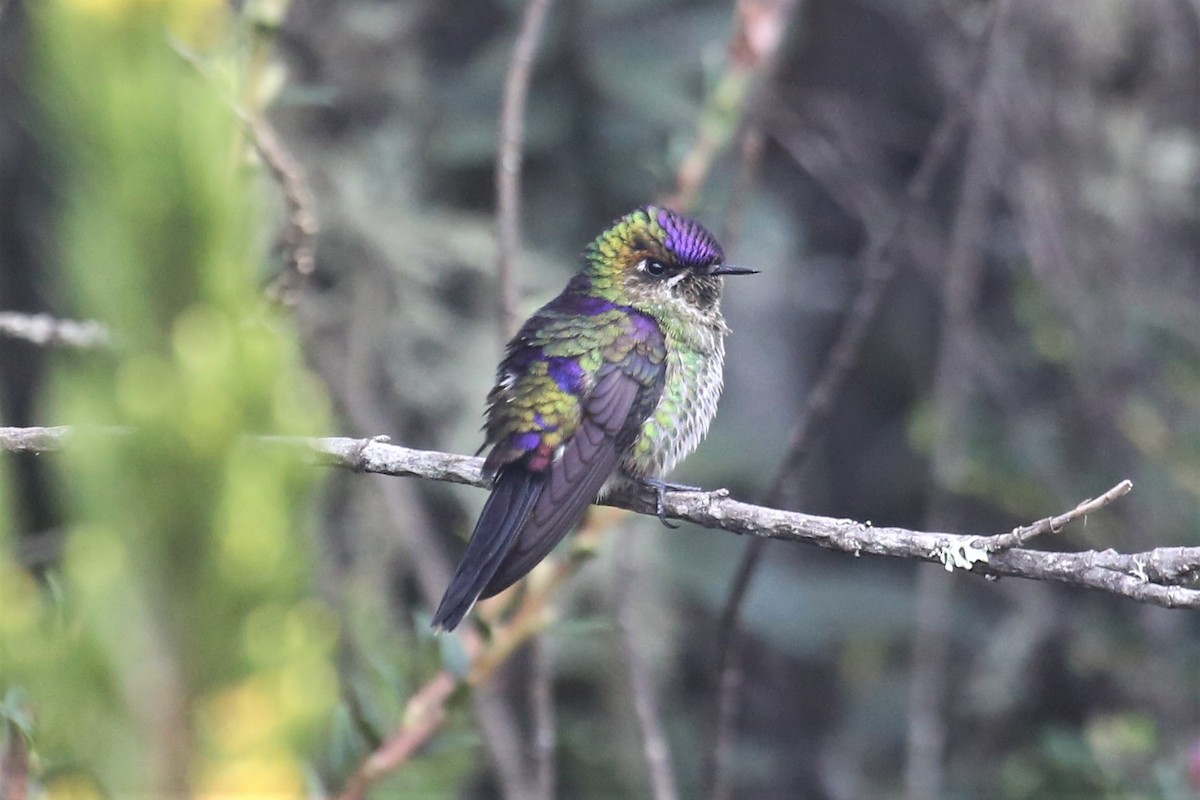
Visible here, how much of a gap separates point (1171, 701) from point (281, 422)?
452 centimetres

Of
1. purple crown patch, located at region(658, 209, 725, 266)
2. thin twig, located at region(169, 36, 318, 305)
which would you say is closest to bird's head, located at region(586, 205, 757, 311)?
purple crown patch, located at region(658, 209, 725, 266)

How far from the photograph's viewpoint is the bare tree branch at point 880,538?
1.66m

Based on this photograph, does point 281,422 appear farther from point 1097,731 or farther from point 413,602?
point 413,602

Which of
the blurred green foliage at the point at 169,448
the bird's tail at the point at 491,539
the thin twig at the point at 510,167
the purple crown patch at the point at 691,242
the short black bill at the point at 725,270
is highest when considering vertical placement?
the purple crown patch at the point at 691,242

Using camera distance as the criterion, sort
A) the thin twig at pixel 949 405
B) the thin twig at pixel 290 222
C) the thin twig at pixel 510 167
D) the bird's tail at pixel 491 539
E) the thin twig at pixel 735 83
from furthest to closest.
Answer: the thin twig at pixel 949 405
the thin twig at pixel 735 83
the thin twig at pixel 510 167
the bird's tail at pixel 491 539
the thin twig at pixel 290 222

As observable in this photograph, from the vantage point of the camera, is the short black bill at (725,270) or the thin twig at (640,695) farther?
the short black bill at (725,270)

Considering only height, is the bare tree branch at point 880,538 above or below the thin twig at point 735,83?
below

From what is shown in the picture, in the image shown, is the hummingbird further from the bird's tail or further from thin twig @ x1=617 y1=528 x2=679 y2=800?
thin twig @ x1=617 y1=528 x2=679 y2=800

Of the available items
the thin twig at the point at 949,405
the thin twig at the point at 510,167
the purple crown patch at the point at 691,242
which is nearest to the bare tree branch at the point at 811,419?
the thin twig at the point at 510,167

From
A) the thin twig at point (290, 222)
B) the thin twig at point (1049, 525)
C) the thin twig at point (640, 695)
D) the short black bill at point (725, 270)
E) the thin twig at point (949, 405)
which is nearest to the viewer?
the thin twig at point (1049, 525)

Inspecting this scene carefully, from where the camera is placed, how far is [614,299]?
→ 12.9ft

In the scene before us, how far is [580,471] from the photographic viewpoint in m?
3.07

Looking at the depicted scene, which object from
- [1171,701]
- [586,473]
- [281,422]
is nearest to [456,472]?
[586,473]

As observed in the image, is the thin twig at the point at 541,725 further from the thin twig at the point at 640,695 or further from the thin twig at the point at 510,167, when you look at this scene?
the thin twig at the point at 510,167
